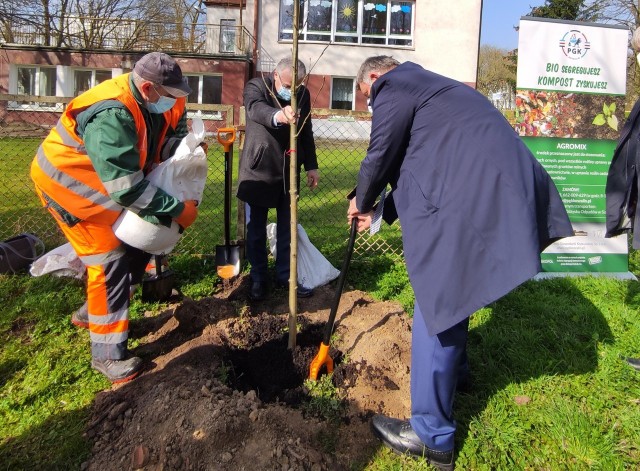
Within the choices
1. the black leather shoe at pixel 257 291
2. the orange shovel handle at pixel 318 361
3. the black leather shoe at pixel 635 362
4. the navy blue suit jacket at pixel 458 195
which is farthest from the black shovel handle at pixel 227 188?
the black leather shoe at pixel 635 362

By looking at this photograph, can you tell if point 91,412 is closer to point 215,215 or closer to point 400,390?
point 400,390

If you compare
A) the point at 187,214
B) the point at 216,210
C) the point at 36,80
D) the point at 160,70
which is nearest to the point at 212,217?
the point at 216,210

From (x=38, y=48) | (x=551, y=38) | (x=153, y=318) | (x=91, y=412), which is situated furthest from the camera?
(x=38, y=48)

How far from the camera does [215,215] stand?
22.6 feet

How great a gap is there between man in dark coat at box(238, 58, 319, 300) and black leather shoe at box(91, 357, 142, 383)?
3.98 feet

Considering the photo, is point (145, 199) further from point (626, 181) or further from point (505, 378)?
point (626, 181)

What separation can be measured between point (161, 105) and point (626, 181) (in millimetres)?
3195

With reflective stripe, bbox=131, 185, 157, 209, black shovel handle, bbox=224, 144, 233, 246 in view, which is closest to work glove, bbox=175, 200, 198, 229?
reflective stripe, bbox=131, 185, 157, 209

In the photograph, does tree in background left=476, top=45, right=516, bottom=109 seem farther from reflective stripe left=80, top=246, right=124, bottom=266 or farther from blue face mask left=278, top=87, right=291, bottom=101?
reflective stripe left=80, top=246, right=124, bottom=266

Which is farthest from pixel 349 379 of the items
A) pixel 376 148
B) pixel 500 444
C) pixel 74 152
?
pixel 74 152

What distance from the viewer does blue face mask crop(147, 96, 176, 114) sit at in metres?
3.05

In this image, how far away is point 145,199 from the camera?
2.90 m

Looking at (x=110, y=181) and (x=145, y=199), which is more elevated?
(x=110, y=181)

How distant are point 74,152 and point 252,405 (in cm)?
176
